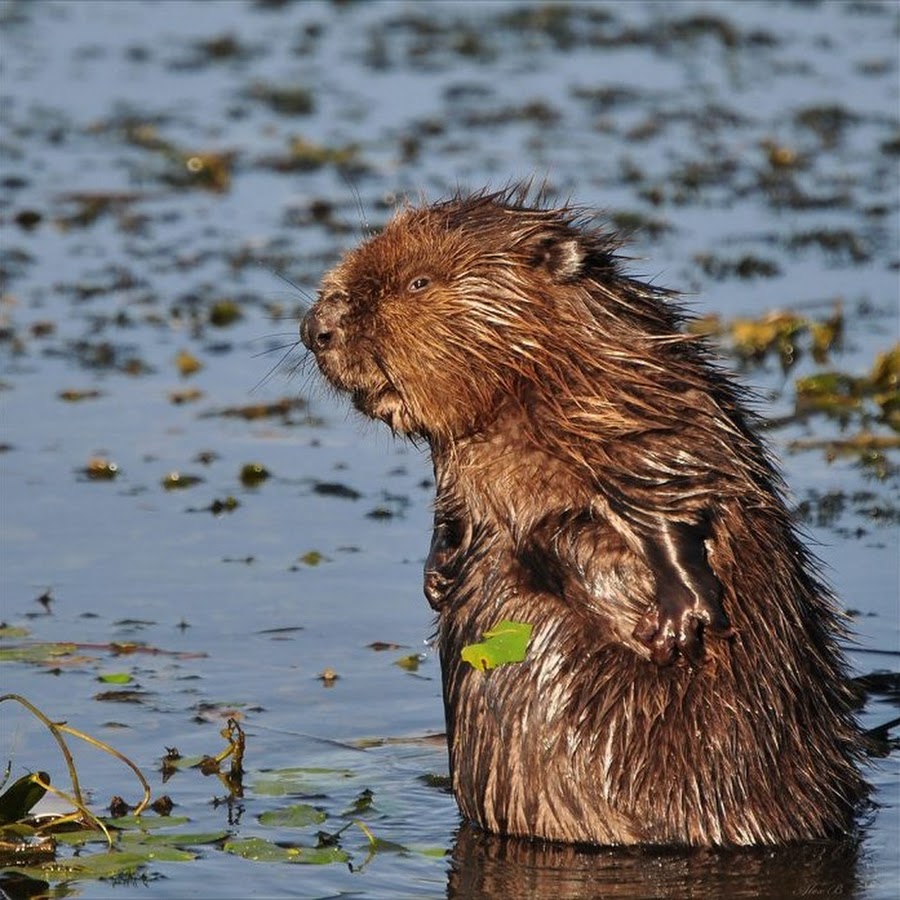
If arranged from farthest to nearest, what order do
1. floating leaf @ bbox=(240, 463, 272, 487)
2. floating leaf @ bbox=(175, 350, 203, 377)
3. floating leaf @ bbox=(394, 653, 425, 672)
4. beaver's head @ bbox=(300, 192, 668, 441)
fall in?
floating leaf @ bbox=(175, 350, 203, 377) < floating leaf @ bbox=(240, 463, 272, 487) < floating leaf @ bbox=(394, 653, 425, 672) < beaver's head @ bbox=(300, 192, 668, 441)

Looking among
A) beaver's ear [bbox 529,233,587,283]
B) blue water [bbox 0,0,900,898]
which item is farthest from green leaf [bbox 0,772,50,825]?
beaver's ear [bbox 529,233,587,283]

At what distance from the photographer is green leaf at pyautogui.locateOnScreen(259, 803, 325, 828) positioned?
19.0 feet

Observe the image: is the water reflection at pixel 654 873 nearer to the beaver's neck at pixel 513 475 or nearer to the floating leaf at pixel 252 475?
the beaver's neck at pixel 513 475

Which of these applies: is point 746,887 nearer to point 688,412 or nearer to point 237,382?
point 688,412

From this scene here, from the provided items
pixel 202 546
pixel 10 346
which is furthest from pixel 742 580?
Answer: pixel 10 346

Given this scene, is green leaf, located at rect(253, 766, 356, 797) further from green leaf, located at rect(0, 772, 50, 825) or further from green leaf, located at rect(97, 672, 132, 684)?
green leaf, located at rect(97, 672, 132, 684)

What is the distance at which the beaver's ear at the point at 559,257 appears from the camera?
5.71 metres

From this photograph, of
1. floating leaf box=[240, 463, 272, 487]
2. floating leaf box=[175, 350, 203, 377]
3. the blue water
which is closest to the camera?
the blue water

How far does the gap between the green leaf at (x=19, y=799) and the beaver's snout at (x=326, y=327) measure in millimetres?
1297

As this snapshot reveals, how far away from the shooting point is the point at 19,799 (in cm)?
552

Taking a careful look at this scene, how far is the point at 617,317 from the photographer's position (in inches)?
226

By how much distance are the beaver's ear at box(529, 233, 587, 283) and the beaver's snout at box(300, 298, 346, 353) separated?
20.6 inches

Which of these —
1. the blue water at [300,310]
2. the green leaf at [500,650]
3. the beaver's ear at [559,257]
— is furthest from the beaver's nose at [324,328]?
the green leaf at [500,650]

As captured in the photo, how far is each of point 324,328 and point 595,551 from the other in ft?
3.06
